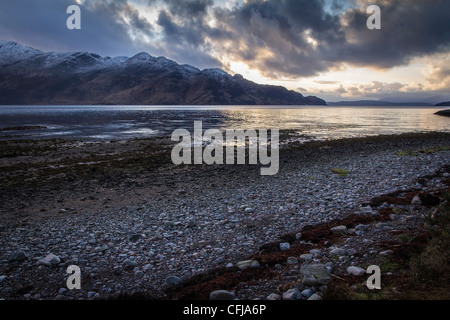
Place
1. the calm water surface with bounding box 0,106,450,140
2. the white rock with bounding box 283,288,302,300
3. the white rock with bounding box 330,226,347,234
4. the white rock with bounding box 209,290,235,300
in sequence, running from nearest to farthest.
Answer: the white rock with bounding box 283,288,302,300
the white rock with bounding box 209,290,235,300
the white rock with bounding box 330,226,347,234
the calm water surface with bounding box 0,106,450,140

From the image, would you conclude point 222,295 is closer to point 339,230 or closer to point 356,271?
point 356,271

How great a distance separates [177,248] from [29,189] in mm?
14363

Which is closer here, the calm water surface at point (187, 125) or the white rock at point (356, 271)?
the white rock at point (356, 271)

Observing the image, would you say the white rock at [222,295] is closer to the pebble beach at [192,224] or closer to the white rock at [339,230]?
the pebble beach at [192,224]

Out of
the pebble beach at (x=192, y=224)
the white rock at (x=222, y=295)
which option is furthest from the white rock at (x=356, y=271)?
the white rock at (x=222, y=295)

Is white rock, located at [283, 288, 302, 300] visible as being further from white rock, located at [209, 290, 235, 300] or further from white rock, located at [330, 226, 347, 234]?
white rock, located at [330, 226, 347, 234]

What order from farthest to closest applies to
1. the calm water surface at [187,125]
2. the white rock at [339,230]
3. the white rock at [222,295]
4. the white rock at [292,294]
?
the calm water surface at [187,125] → the white rock at [339,230] → the white rock at [222,295] → the white rock at [292,294]

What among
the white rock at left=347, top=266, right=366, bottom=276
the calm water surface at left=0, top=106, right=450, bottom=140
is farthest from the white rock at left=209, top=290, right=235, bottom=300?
the calm water surface at left=0, top=106, right=450, bottom=140

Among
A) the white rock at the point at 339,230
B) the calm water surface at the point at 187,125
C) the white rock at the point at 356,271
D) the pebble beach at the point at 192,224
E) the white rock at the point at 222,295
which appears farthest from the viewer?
the calm water surface at the point at 187,125

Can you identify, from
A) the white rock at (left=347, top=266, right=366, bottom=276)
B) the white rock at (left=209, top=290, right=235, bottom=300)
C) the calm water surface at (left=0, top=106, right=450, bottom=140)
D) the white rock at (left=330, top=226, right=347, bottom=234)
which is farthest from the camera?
the calm water surface at (left=0, top=106, right=450, bottom=140)

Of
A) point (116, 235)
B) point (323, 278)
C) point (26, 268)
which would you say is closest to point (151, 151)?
point (116, 235)

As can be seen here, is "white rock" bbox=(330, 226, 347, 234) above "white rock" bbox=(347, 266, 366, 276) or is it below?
below

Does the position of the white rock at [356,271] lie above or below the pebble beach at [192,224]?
above
